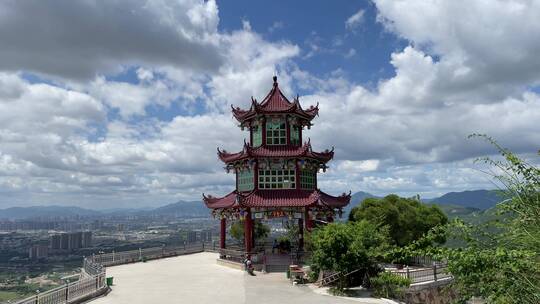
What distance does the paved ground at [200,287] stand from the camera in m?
21.2

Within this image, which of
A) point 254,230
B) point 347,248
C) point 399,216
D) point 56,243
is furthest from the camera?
point 56,243

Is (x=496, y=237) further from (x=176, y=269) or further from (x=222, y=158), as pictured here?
(x=222, y=158)

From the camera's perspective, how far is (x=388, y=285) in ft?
75.6

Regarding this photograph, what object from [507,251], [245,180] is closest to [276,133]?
[245,180]

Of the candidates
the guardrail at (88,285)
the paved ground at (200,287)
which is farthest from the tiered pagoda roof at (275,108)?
the guardrail at (88,285)

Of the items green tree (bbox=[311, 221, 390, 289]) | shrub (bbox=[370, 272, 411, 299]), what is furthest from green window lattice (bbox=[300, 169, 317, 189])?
shrub (bbox=[370, 272, 411, 299])

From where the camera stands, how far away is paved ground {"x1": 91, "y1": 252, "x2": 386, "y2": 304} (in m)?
21.2

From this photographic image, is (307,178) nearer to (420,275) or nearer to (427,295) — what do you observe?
(420,275)

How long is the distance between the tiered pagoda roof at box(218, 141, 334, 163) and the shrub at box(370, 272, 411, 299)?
13.8 metres

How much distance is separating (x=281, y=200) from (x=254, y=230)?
8526 mm

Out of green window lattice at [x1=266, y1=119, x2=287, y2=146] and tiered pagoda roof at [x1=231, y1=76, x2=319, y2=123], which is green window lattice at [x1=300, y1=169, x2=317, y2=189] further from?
tiered pagoda roof at [x1=231, y1=76, x2=319, y2=123]

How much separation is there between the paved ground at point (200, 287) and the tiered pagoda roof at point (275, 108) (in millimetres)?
13684

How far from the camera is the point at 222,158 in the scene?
1533 inches

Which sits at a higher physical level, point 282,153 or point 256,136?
point 256,136
